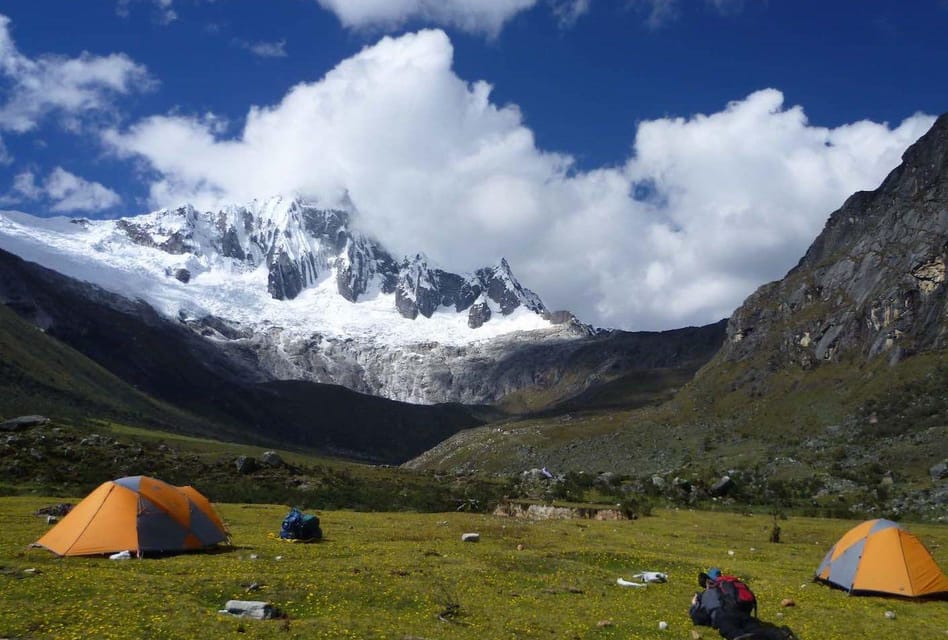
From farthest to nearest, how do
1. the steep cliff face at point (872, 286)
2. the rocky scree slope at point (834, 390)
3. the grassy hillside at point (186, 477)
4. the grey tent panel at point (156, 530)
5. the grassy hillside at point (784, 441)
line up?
the steep cliff face at point (872, 286)
the rocky scree slope at point (834, 390)
the grassy hillside at point (784, 441)
the grassy hillside at point (186, 477)
the grey tent panel at point (156, 530)

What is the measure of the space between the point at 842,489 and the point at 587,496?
26.7m

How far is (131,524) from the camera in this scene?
26969mm

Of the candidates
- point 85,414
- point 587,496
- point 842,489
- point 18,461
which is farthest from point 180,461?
point 85,414

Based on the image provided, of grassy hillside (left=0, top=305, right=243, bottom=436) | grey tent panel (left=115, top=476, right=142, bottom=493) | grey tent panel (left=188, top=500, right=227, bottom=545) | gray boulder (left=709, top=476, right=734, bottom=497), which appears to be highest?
grassy hillside (left=0, top=305, right=243, bottom=436)

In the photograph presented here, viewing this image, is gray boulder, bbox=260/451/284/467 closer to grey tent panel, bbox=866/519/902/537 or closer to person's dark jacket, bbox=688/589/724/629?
grey tent panel, bbox=866/519/902/537

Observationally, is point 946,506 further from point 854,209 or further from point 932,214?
point 854,209

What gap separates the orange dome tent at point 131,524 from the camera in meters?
26.4

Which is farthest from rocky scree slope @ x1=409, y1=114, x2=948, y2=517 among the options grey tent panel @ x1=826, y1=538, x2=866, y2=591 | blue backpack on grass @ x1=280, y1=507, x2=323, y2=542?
blue backpack on grass @ x1=280, y1=507, x2=323, y2=542

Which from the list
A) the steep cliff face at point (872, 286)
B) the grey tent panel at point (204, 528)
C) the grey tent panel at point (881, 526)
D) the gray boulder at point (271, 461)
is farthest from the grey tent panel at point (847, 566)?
the steep cliff face at point (872, 286)

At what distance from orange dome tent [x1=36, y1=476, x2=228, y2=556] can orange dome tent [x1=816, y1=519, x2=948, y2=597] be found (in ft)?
82.8

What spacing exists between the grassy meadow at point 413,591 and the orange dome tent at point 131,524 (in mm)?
877

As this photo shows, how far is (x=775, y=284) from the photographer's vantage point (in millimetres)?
184625

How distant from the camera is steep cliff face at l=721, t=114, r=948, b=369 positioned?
12150 cm

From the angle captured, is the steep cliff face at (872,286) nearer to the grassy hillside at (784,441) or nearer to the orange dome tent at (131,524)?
the grassy hillside at (784,441)
